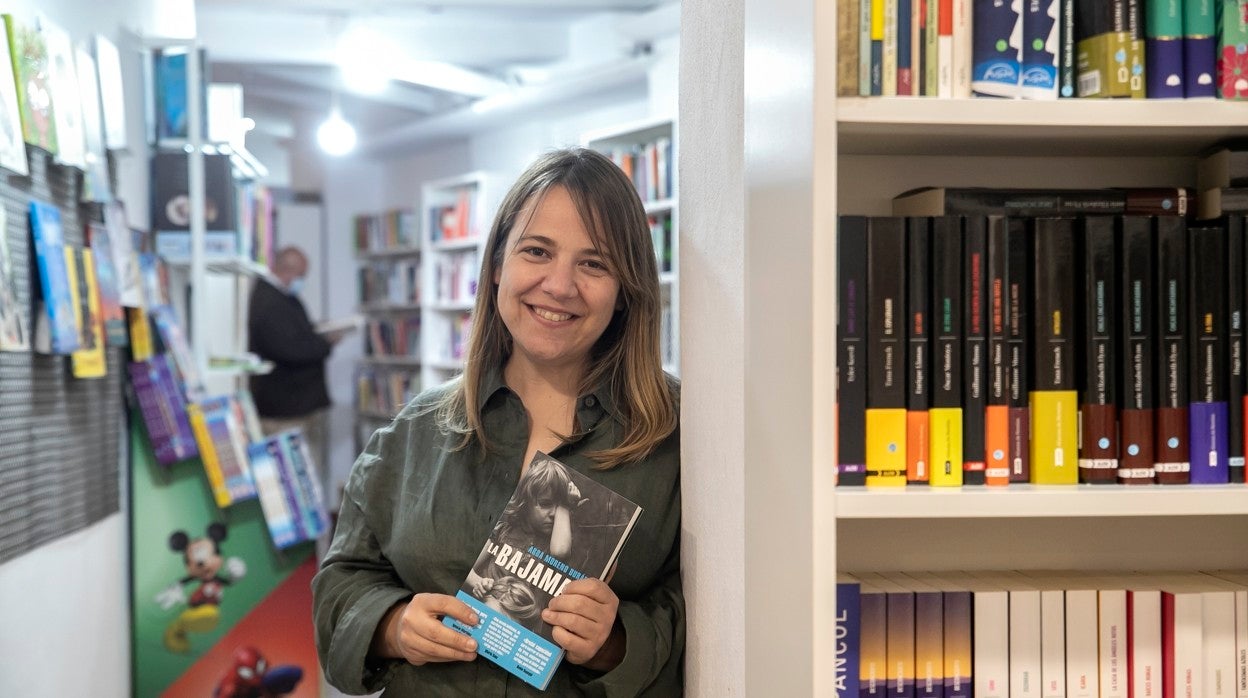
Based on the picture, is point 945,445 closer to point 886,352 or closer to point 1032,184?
point 886,352

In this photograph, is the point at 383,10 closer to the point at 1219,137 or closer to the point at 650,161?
the point at 650,161

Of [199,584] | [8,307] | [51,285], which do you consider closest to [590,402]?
[8,307]

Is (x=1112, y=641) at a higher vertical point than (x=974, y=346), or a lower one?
lower

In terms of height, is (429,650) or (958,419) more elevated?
(958,419)

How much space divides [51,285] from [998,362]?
2.09 metres

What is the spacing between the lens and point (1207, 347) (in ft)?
3.77

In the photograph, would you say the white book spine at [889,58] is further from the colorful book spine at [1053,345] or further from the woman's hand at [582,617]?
the woman's hand at [582,617]

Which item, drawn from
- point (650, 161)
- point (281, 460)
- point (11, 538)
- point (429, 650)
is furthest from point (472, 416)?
point (650, 161)

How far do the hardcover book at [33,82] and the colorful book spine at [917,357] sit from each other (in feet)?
6.23

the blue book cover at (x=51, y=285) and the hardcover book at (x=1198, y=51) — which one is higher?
the hardcover book at (x=1198, y=51)

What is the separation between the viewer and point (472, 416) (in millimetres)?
1587

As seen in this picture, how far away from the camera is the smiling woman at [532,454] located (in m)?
1.49

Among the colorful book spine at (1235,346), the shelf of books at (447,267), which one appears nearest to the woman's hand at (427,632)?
the colorful book spine at (1235,346)

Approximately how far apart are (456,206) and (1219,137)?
6707mm
